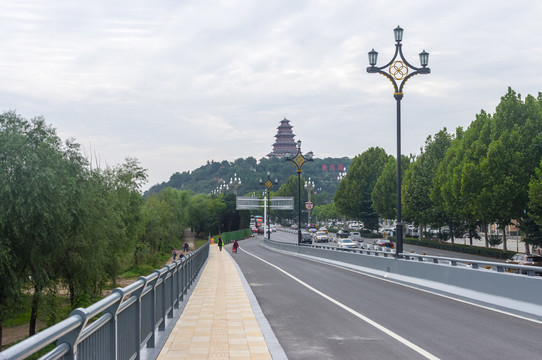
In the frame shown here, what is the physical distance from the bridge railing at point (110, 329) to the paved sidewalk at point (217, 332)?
0.57 m

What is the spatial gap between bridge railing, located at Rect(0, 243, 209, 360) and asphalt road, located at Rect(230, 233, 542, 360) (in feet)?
8.07

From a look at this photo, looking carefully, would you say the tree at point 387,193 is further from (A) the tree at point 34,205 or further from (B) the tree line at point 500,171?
(A) the tree at point 34,205

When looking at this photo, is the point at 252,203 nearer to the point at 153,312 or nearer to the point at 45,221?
the point at 45,221

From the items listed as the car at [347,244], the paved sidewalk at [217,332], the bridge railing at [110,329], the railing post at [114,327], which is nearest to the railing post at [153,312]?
the bridge railing at [110,329]

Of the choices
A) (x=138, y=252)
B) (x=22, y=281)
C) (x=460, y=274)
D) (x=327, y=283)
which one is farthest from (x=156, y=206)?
(x=460, y=274)

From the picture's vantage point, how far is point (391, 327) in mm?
11695

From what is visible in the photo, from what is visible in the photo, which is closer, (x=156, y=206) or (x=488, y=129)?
(x=488, y=129)

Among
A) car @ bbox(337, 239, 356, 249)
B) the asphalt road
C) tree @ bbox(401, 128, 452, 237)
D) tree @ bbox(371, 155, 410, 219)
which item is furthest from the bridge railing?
tree @ bbox(371, 155, 410, 219)

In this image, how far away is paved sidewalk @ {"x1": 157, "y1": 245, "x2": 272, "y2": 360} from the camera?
30.9 feet

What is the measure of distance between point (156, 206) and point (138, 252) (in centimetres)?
1417

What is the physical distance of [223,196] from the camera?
501ft

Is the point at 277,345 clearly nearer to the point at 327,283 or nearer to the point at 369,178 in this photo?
the point at 327,283

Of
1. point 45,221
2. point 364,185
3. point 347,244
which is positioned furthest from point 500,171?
point 364,185

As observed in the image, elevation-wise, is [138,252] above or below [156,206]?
below
